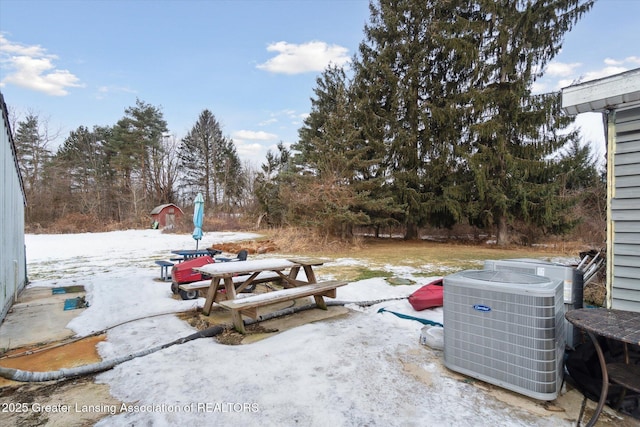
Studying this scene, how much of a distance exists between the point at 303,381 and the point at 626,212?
323cm

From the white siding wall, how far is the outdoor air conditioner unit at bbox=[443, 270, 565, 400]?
5.34 meters

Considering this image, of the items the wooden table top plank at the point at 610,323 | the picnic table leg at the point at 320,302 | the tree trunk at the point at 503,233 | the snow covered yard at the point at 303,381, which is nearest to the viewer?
the wooden table top plank at the point at 610,323

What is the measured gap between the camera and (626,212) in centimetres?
279

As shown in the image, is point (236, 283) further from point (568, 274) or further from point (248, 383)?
point (568, 274)

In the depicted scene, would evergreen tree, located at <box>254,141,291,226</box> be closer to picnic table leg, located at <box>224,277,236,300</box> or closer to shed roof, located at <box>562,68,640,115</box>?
picnic table leg, located at <box>224,277,236,300</box>

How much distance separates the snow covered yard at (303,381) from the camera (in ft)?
6.49

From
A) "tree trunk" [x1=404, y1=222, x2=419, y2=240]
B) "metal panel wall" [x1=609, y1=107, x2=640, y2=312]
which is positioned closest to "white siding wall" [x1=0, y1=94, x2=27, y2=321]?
"metal panel wall" [x1=609, y1=107, x2=640, y2=312]

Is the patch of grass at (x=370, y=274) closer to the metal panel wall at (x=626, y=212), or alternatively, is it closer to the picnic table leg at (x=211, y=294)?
the picnic table leg at (x=211, y=294)

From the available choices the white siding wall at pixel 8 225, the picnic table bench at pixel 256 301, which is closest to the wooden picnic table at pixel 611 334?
the picnic table bench at pixel 256 301

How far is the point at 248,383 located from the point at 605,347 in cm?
294

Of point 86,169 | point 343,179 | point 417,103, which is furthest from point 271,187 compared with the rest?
point 86,169

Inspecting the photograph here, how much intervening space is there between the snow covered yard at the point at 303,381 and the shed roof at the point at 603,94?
2.64m

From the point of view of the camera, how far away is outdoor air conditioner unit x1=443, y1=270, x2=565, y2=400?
209 cm

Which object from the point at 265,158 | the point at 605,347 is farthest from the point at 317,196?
the point at 265,158
